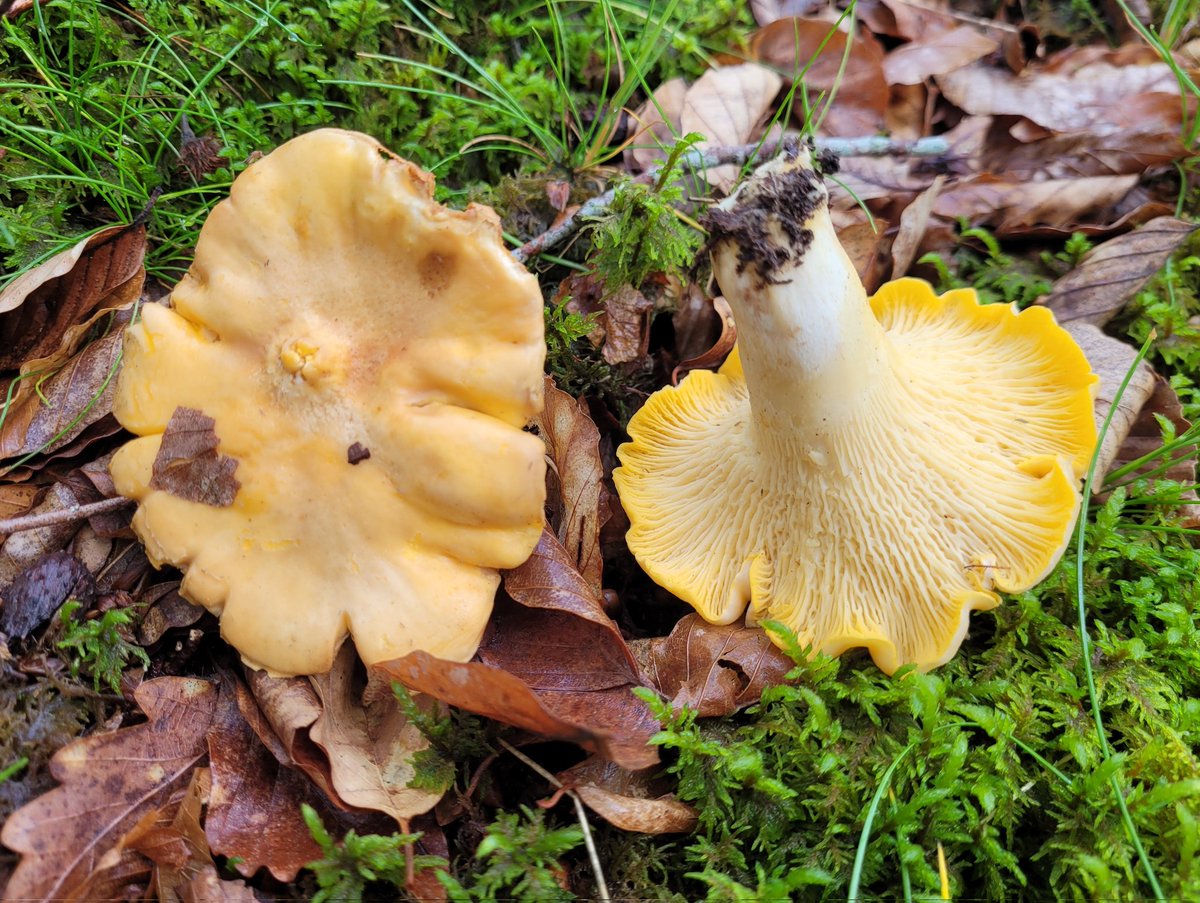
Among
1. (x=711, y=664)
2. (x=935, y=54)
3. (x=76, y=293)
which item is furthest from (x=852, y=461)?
(x=935, y=54)

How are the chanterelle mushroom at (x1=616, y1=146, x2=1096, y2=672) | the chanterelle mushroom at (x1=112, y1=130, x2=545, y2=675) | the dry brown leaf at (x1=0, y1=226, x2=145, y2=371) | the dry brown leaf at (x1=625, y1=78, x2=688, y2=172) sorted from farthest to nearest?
the dry brown leaf at (x1=625, y1=78, x2=688, y2=172) < the dry brown leaf at (x1=0, y1=226, x2=145, y2=371) < the chanterelle mushroom at (x1=112, y1=130, x2=545, y2=675) < the chanterelle mushroom at (x1=616, y1=146, x2=1096, y2=672)

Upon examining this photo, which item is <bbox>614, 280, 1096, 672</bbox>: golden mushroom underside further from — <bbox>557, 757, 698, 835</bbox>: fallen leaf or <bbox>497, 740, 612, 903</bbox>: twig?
<bbox>497, 740, 612, 903</bbox>: twig

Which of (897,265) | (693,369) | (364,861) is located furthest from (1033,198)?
(364,861)

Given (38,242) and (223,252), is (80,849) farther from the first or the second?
(38,242)

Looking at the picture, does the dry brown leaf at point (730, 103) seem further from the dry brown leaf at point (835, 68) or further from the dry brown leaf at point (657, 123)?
the dry brown leaf at point (835, 68)

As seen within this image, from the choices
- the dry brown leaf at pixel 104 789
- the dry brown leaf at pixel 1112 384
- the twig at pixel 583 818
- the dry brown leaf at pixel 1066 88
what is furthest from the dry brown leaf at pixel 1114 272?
the dry brown leaf at pixel 104 789

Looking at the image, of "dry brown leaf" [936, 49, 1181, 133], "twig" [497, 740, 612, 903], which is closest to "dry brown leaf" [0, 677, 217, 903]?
"twig" [497, 740, 612, 903]
